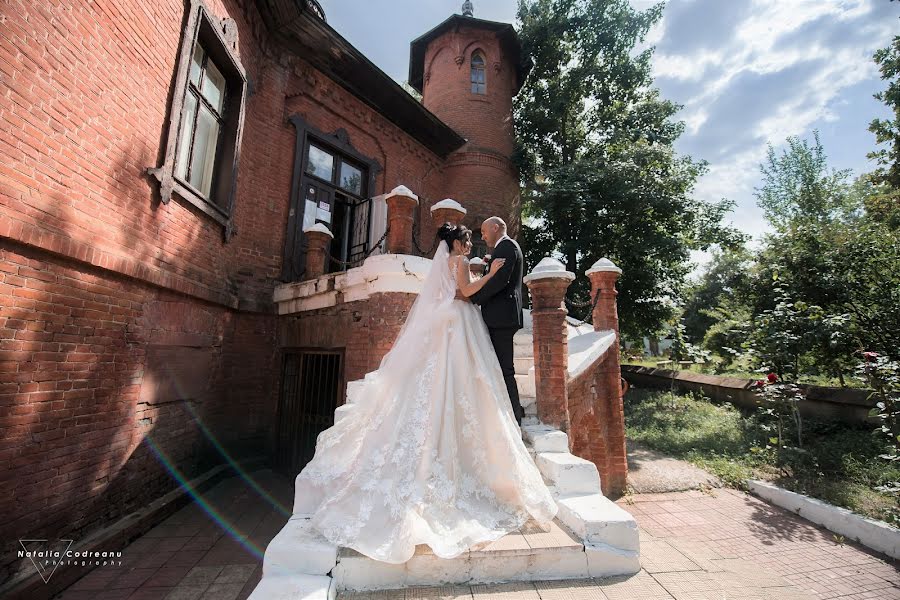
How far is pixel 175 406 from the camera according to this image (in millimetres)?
4668

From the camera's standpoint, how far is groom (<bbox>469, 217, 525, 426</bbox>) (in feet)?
10.6

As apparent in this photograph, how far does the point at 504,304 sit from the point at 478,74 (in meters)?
11.8

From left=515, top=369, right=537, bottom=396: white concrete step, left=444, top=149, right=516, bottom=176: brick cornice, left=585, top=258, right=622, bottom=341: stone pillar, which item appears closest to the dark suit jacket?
left=515, top=369, right=537, bottom=396: white concrete step

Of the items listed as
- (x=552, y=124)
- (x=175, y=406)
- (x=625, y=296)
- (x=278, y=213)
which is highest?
(x=552, y=124)

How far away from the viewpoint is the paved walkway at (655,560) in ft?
7.18

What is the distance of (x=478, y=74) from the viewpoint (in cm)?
1228

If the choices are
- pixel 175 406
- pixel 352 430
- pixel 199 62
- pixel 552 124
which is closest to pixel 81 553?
pixel 175 406

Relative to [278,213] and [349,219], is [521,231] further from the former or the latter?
[278,213]

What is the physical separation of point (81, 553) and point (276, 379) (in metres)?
3.23

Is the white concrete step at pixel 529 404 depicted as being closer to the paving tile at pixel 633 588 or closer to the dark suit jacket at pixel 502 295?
the dark suit jacket at pixel 502 295

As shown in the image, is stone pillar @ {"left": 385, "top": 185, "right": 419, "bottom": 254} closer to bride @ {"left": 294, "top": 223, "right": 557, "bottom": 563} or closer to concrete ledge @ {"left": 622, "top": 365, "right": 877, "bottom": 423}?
bride @ {"left": 294, "top": 223, "right": 557, "bottom": 563}

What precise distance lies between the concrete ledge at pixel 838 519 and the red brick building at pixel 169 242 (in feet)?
18.2

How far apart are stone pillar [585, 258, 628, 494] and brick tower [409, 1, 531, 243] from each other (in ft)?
19.5

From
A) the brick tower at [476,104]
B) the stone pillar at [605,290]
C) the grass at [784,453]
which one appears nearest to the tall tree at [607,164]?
the brick tower at [476,104]
